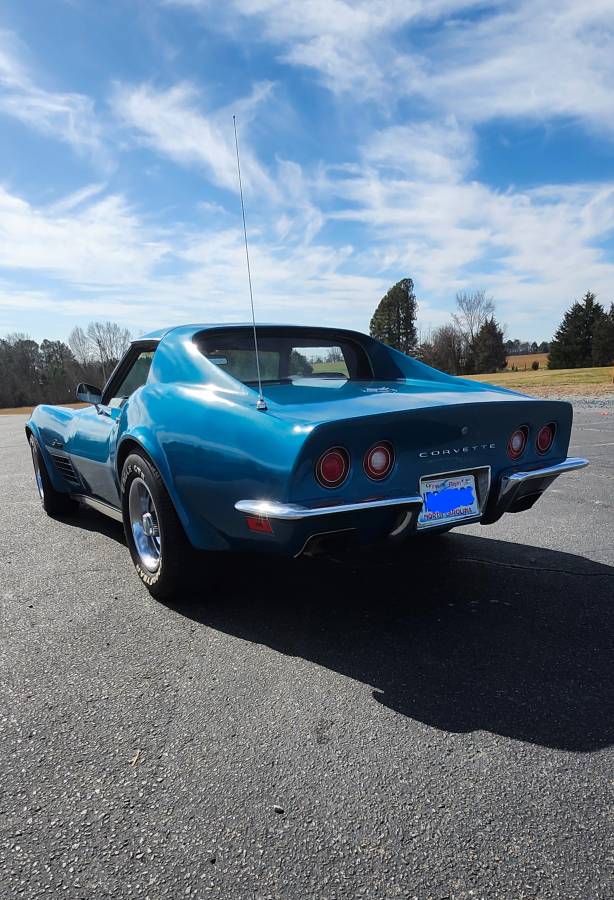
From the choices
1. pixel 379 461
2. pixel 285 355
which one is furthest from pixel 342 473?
pixel 285 355

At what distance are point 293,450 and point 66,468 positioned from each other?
288cm

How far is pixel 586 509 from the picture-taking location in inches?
188

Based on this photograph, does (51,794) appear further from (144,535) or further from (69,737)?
(144,535)

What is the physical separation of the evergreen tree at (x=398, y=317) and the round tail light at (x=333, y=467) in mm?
64464

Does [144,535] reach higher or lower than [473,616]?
higher

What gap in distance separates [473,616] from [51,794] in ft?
6.06

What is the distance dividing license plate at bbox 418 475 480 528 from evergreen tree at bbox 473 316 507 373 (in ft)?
223

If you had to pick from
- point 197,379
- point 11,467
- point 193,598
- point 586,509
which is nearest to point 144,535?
point 193,598

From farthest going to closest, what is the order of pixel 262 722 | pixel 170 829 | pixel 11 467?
pixel 11 467
pixel 262 722
pixel 170 829

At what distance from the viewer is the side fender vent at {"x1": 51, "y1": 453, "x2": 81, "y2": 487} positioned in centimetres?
432

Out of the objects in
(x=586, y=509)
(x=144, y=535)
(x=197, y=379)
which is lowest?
(x=586, y=509)

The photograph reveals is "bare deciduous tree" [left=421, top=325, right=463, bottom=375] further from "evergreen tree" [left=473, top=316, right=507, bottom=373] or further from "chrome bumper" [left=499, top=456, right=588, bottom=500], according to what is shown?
"chrome bumper" [left=499, top=456, right=588, bottom=500]

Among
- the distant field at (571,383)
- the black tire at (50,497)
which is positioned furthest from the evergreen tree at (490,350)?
the black tire at (50,497)

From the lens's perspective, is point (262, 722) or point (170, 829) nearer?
point (170, 829)
